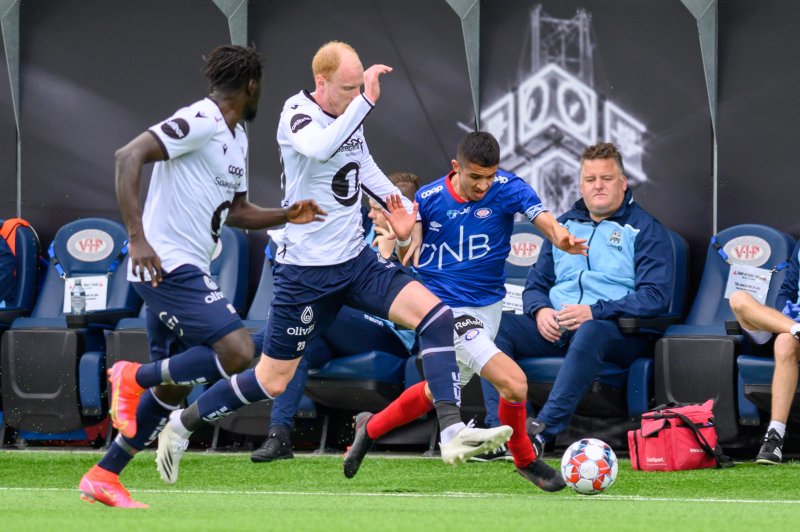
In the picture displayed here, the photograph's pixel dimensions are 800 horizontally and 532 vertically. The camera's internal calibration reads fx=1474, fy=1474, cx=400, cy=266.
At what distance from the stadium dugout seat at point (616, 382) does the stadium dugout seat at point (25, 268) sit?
3728 mm

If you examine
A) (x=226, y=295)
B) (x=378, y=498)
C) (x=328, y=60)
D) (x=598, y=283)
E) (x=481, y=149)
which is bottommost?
(x=378, y=498)

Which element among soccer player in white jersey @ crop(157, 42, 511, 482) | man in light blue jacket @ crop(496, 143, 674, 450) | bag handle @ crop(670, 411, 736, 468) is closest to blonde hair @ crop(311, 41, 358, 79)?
soccer player in white jersey @ crop(157, 42, 511, 482)

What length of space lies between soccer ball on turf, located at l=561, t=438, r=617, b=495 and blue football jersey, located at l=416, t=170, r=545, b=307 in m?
1.02

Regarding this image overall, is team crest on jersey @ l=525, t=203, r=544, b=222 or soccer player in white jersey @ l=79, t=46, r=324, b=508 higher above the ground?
team crest on jersey @ l=525, t=203, r=544, b=222

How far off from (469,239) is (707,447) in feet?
6.04

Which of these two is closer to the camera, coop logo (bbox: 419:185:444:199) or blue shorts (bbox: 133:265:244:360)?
blue shorts (bbox: 133:265:244:360)

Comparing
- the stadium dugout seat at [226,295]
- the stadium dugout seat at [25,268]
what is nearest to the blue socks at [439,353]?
the stadium dugout seat at [226,295]

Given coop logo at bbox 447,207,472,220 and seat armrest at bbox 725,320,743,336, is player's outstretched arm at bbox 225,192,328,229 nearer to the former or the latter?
coop logo at bbox 447,207,472,220

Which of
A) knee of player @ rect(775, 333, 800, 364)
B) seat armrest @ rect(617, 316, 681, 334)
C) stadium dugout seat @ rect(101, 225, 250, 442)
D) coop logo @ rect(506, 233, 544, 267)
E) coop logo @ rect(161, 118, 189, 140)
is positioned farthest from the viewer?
coop logo @ rect(506, 233, 544, 267)

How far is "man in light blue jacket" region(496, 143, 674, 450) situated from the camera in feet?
28.1

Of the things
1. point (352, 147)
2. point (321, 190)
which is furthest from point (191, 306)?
point (352, 147)

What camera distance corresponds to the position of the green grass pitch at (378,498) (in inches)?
195

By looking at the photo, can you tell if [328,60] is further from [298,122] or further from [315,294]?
[315,294]

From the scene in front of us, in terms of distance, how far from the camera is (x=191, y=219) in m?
6.02
